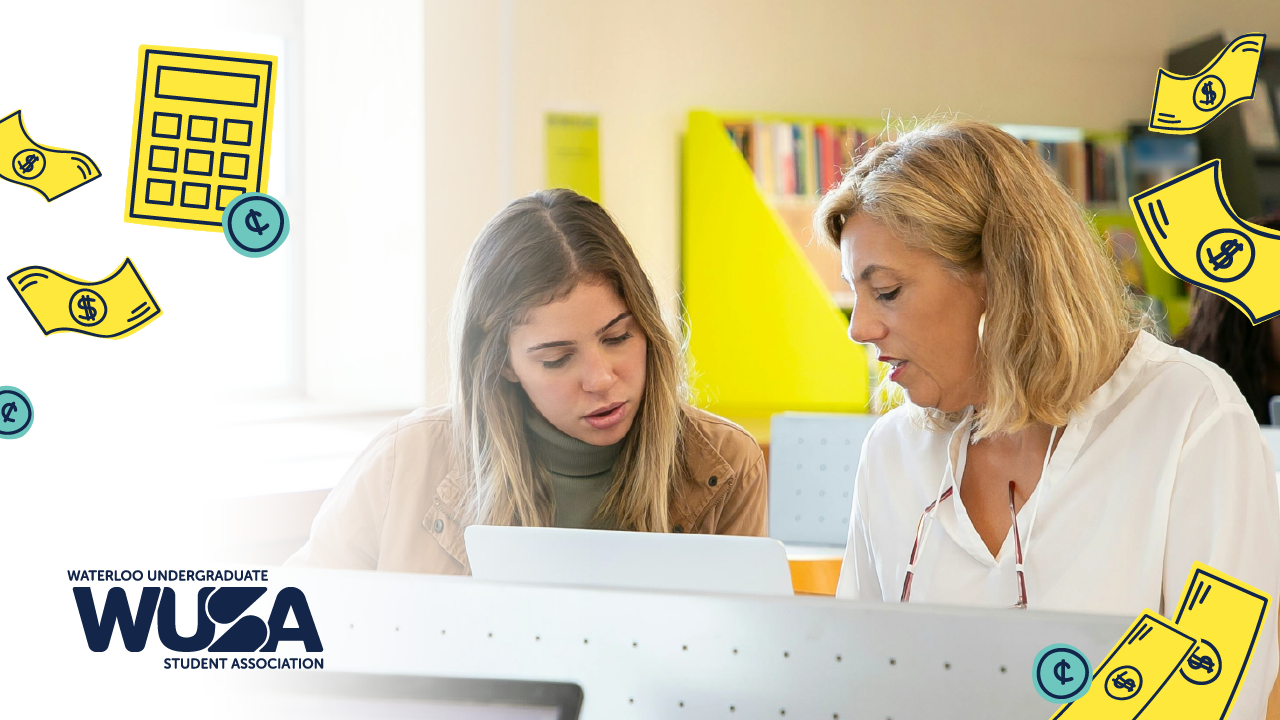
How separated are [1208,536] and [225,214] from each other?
3.48 ft

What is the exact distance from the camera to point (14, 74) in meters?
2.29

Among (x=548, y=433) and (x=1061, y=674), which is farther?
(x=548, y=433)

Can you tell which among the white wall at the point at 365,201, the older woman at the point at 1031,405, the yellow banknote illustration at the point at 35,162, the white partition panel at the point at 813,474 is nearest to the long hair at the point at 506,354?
the older woman at the point at 1031,405

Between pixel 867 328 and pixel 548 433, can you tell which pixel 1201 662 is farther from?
pixel 548 433

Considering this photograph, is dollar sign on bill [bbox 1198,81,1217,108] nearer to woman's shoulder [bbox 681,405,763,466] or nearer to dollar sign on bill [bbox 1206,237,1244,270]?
dollar sign on bill [bbox 1206,237,1244,270]

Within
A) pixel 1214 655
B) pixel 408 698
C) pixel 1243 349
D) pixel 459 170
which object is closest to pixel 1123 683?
pixel 1214 655

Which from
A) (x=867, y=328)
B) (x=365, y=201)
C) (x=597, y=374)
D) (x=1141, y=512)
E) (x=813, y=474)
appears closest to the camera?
(x=1141, y=512)

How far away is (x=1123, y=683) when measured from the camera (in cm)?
57

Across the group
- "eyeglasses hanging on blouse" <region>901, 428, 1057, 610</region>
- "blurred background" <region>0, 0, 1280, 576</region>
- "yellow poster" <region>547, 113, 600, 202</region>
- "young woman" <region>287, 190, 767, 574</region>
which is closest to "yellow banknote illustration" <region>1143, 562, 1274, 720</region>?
"eyeglasses hanging on blouse" <region>901, 428, 1057, 610</region>

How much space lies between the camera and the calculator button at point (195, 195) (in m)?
0.99

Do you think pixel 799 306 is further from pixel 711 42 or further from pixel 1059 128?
pixel 1059 128

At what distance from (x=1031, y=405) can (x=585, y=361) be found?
58 centimetres

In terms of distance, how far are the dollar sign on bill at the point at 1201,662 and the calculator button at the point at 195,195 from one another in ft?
2.95

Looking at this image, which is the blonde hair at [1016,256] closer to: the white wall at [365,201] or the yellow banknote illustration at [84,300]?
the yellow banknote illustration at [84,300]
